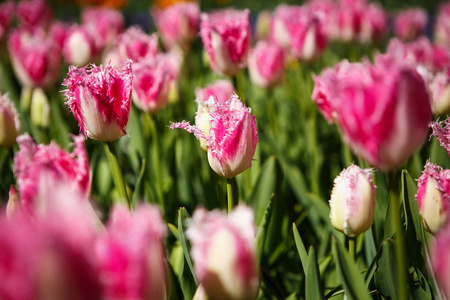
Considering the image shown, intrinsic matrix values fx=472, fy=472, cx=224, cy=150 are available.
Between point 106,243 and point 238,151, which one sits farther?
point 238,151

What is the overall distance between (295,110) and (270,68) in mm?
552

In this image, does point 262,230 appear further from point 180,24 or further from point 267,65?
point 180,24

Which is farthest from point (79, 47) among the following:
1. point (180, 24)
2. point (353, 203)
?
point (353, 203)

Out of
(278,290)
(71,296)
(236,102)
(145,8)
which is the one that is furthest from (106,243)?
(145,8)

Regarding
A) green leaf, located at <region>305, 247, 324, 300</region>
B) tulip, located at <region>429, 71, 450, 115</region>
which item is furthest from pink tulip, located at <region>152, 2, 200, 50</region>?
green leaf, located at <region>305, 247, 324, 300</region>

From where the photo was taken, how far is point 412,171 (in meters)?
1.24

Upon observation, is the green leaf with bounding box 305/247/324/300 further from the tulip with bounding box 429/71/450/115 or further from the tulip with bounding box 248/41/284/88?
the tulip with bounding box 248/41/284/88

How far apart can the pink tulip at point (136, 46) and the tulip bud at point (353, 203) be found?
35.4 inches

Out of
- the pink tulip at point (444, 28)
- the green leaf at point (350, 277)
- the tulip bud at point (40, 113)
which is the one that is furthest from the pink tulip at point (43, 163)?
the pink tulip at point (444, 28)

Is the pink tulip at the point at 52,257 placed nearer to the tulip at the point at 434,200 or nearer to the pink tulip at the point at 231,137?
the pink tulip at the point at 231,137

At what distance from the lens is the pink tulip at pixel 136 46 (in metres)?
1.56

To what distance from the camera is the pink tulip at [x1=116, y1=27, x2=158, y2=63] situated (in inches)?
61.4

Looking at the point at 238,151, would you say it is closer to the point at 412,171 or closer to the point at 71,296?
the point at 71,296

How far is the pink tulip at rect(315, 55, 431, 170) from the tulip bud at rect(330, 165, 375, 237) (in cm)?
24
